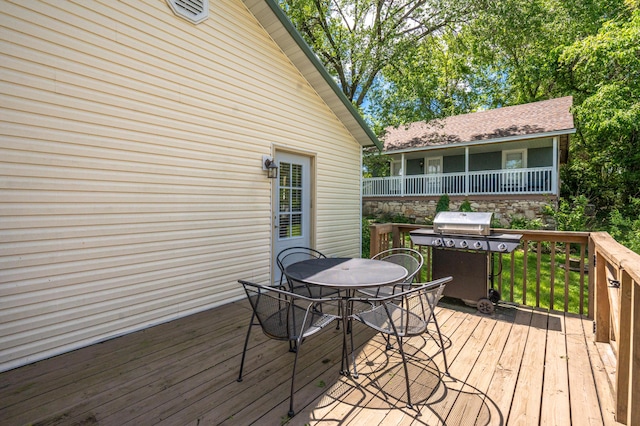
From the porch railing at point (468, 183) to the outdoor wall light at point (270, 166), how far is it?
889 centimetres

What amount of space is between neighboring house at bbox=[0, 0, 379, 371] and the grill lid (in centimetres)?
242

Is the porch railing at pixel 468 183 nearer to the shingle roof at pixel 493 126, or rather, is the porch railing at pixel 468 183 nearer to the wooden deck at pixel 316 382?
the shingle roof at pixel 493 126

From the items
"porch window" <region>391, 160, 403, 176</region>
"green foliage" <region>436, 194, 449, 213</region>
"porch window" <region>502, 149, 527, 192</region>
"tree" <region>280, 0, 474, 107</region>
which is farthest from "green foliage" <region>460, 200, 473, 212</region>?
"tree" <region>280, 0, 474, 107</region>

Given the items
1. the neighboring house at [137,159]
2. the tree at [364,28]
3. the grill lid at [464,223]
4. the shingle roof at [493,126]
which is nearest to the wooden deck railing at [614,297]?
the grill lid at [464,223]

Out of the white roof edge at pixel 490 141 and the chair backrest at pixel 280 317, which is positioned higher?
the white roof edge at pixel 490 141

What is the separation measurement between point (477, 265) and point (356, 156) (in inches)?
149

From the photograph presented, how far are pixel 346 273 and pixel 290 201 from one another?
8.35ft

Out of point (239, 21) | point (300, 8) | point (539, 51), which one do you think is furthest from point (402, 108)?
point (539, 51)

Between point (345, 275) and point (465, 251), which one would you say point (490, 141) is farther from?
point (345, 275)

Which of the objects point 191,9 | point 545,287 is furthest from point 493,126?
point 191,9

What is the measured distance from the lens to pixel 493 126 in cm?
1122

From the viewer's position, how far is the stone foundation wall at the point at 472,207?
384 inches

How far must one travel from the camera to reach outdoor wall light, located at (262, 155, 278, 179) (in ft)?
14.5

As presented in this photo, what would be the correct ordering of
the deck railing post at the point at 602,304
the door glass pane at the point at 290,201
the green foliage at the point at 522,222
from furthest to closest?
the green foliage at the point at 522,222 < the door glass pane at the point at 290,201 < the deck railing post at the point at 602,304
